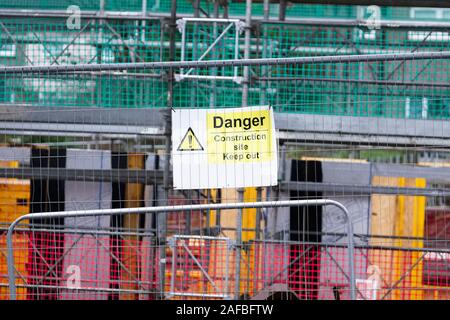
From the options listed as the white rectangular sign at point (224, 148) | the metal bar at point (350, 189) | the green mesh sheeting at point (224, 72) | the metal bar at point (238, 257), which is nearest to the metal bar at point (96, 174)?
the green mesh sheeting at point (224, 72)

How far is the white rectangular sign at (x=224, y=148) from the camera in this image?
7172mm

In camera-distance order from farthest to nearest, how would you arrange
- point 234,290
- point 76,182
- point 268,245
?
1. point 76,182
2. point 268,245
3. point 234,290

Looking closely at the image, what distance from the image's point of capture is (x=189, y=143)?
7336 mm

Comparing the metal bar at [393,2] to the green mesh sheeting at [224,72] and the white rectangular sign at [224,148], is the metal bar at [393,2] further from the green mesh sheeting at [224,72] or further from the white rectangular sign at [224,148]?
the white rectangular sign at [224,148]

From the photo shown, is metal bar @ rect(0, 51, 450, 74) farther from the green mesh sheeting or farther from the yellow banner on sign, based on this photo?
the green mesh sheeting

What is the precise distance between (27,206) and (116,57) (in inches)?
88.3

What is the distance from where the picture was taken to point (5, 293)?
1011 cm

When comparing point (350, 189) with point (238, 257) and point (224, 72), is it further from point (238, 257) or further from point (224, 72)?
point (224, 72)

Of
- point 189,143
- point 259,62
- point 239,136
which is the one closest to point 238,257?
point 189,143

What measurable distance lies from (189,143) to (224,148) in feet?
1.05

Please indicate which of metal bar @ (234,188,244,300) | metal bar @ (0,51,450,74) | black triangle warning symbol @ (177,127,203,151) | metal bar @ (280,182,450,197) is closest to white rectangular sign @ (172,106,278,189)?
black triangle warning symbol @ (177,127,203,151)

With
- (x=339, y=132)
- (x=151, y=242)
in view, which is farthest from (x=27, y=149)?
(x=339, y=132)

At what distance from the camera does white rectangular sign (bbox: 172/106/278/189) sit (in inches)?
282

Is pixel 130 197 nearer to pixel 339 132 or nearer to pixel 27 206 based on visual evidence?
pixel 27 206
